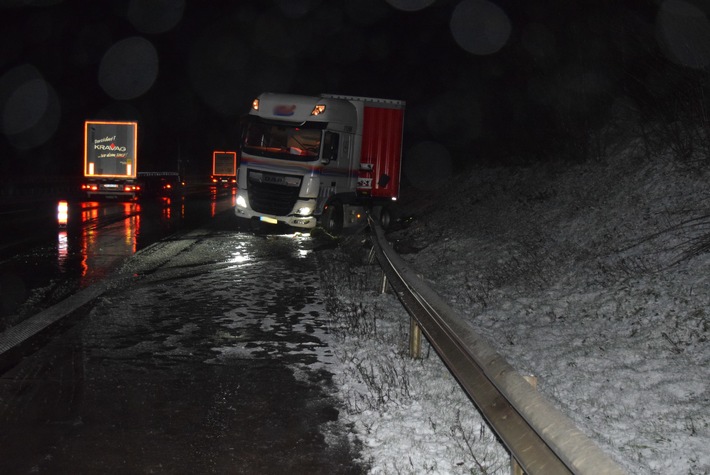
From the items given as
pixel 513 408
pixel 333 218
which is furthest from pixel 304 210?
Answer: pixel 513 408

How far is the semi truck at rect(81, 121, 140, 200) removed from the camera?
117ft

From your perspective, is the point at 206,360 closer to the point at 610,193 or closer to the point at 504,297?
the point at 504,297

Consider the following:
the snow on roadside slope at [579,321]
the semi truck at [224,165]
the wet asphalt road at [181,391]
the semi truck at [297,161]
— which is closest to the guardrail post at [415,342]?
the snow on roadside slope at [579,321]

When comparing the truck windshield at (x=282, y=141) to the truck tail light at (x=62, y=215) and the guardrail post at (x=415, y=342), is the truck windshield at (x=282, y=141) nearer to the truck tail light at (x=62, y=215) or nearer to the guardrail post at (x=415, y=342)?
the truck tail light at (x=62, y=215)

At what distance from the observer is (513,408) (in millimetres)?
3943

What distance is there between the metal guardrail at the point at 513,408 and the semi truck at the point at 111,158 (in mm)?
31137

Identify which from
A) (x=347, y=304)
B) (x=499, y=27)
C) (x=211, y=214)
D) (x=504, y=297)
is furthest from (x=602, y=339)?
(x=211, y=214)

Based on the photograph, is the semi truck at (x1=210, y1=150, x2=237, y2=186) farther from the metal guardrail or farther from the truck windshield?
the metal guardrail

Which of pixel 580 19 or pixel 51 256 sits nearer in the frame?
pixel 51 256

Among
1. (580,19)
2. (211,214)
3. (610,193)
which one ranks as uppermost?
(580,19)

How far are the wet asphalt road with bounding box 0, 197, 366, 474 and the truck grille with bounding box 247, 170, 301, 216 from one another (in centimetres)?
874

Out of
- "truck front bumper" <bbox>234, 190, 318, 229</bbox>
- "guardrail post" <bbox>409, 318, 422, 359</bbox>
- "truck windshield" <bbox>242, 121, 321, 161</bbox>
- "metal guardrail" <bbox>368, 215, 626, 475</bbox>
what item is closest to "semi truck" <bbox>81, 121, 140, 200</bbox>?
"truck front bumper" <bbox>234, 190, 318, 229</bbox>

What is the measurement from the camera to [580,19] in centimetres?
1692

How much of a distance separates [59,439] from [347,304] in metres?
5.71
